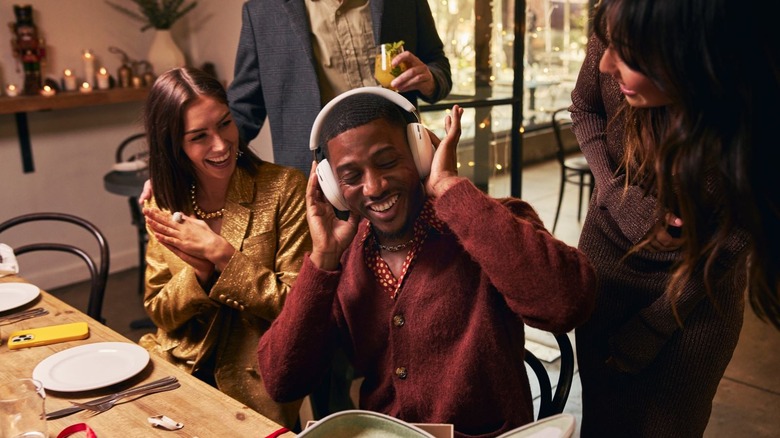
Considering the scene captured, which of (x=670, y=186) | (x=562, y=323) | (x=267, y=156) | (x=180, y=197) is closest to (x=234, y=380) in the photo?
(x=180, y=197)

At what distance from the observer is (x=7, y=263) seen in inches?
83.9

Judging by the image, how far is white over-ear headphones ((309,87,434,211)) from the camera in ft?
4.22

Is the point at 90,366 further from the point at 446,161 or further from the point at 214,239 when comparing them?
the point at 446,161

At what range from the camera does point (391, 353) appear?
1347 millimetres

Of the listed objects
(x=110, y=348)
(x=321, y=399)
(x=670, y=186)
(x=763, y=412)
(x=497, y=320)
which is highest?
(x=670, y=186)

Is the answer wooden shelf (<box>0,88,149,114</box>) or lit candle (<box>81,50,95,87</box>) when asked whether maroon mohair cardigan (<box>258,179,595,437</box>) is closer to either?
wooden shelf (<box>0,88,149,114</box>)

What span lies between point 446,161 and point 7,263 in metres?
1.48

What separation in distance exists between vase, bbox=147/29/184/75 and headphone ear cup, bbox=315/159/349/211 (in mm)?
3202

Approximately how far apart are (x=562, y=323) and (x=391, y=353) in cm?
33

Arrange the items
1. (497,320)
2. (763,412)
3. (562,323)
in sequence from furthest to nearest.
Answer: (763,412)
(497,320)
(562,323)

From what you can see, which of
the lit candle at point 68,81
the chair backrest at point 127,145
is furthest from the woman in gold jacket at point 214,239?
the lit candle at point 68,81

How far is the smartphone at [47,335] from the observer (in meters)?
1.63

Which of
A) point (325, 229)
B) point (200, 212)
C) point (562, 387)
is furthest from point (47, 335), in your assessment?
point (562, 387)

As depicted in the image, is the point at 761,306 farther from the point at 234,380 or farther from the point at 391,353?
the point at 234,380
